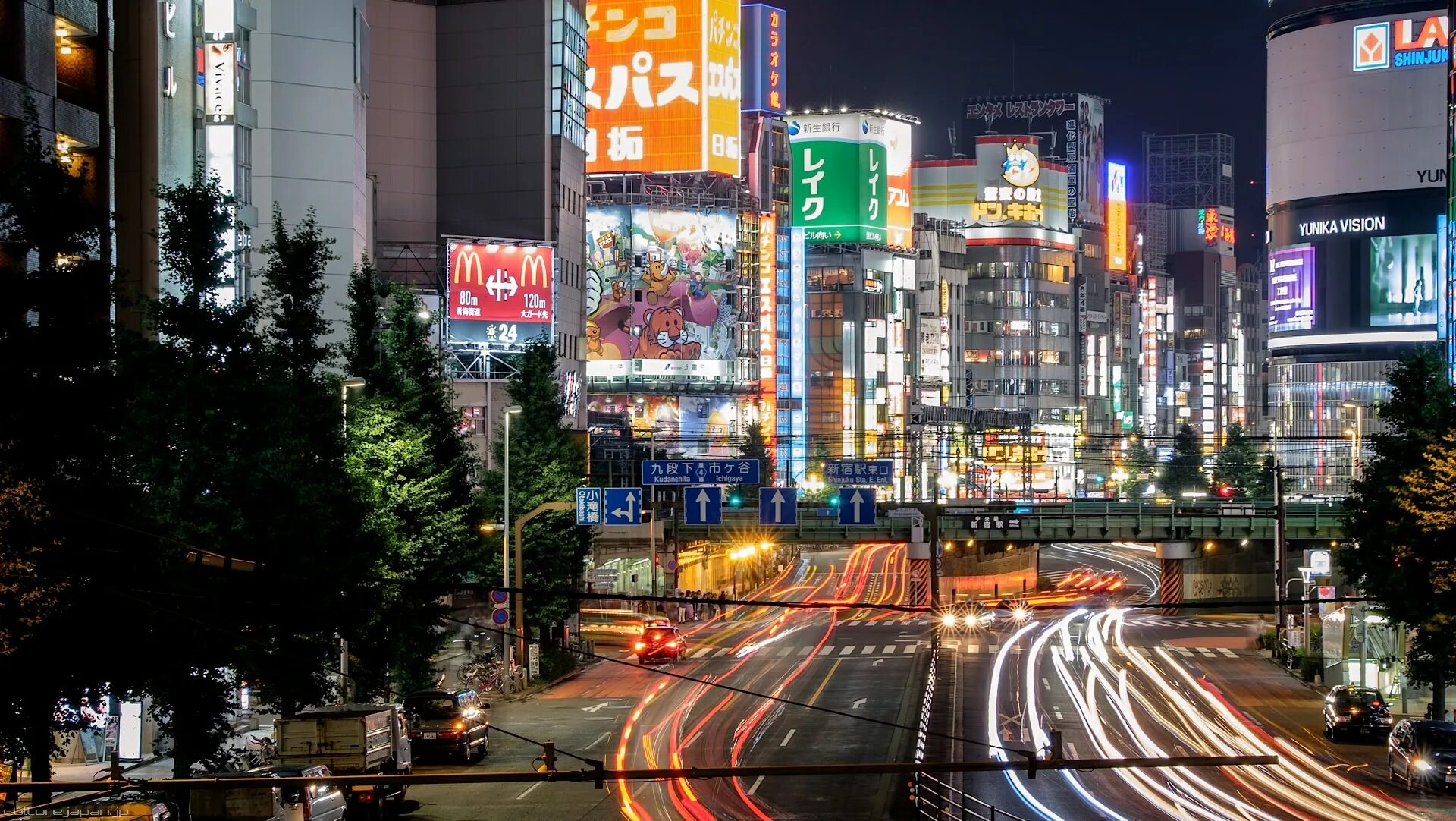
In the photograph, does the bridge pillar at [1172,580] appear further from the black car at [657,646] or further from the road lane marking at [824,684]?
the black car at [657,646]

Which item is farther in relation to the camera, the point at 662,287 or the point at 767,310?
the point at 767,310

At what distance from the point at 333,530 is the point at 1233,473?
131039 millimetres

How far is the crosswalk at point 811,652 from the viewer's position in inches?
3024

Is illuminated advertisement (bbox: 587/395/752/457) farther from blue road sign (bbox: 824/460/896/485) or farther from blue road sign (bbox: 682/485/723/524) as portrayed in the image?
blue road sign (bbox: 682/485/723/524)

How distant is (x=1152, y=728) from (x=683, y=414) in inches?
3724

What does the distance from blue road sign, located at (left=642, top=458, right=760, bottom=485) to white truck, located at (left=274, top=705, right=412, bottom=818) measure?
30897 mm

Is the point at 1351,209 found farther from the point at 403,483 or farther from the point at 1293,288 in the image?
the point at 403,483

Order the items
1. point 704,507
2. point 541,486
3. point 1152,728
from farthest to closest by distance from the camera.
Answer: point 541,486
point 704,507
point 1152,728

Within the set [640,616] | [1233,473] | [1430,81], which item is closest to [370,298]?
[640,616]

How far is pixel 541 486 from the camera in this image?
69.0 m

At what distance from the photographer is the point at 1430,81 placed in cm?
18300

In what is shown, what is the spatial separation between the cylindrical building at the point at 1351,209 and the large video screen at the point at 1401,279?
0.35ft

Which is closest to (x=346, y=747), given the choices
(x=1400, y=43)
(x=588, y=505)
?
(x=588, y=505)

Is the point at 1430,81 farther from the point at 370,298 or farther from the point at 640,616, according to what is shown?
the point at 370,298
